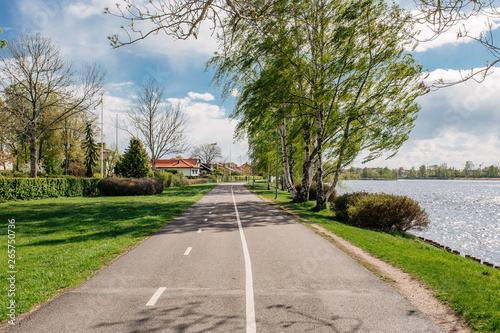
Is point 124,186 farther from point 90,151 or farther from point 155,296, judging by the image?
point 155,296

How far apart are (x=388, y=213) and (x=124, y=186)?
25352 millimetres

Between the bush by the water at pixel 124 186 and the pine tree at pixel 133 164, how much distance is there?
4.69 meters

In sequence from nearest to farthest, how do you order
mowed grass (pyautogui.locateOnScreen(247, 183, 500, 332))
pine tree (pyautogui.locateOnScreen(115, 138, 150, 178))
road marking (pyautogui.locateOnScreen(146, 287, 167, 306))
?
1. mowed grass (pyautogui.locateOnScreen(247, 183, 500, 332))
2. road marking (pyautogui.locateOnScreen(146, 287, 167, 306))
3. pine tree (pyautogui.locateOnScreen(115, 138, 150, 178))

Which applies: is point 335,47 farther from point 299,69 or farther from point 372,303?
point 372,303

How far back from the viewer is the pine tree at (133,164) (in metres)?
35.1

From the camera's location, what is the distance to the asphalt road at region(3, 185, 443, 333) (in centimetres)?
386

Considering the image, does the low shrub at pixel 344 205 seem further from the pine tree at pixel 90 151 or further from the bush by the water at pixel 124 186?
the pine tree at pixel 90 151

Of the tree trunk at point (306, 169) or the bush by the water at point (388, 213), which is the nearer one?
the bush by the water at point (388, 213)

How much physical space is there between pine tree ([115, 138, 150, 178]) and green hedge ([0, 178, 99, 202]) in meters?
4.56

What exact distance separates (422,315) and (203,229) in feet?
26.9

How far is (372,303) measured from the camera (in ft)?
15.1

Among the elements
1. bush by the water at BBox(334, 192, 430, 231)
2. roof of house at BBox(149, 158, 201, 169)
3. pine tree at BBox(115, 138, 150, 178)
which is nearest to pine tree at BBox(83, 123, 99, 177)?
pine tree at BBox(115, 138, 150, 178)

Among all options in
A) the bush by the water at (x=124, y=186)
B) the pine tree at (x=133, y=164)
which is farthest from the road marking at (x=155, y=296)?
the pine tree at (x=133, y=164)

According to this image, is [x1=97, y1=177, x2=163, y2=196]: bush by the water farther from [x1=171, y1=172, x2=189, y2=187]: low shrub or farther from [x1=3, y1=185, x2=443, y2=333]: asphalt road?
[x1=3, y1=185, x2=443, y2=333]: asphalt road
